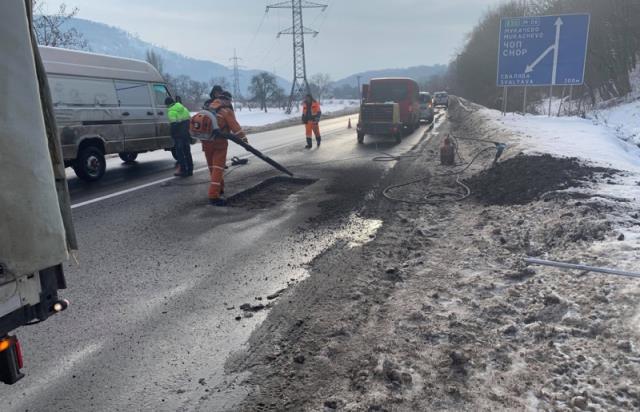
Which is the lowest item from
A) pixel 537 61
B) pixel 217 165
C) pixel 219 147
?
pixel 217 165

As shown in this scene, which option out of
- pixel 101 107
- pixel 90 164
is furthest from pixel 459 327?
pixel 101 107

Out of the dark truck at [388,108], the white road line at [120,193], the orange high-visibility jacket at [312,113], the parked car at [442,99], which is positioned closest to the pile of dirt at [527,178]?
the white road line at [120,193]

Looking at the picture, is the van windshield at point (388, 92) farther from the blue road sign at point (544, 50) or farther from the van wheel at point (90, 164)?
the van wheel at point (90, 164)

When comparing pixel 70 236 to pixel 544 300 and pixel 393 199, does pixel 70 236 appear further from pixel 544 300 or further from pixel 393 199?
pixel 393 199

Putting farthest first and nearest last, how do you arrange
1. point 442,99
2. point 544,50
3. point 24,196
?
point 442,99
point 544,50
point 24,196

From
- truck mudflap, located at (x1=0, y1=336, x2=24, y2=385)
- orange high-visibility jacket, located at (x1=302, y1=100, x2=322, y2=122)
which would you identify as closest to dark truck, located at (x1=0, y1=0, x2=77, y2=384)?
truck mudflap, located at (x1=0, y1=336, x2=24, y2=385)

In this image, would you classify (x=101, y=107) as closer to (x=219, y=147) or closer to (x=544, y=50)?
(x=219, y=147)

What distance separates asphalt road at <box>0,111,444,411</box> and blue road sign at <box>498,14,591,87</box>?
12685 millimetres

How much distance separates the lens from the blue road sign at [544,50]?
Answer: 1714 cm

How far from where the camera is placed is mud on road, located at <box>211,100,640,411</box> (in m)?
2.63

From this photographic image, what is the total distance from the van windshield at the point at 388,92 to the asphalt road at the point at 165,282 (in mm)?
10148

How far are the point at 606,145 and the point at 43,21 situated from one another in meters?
22.0

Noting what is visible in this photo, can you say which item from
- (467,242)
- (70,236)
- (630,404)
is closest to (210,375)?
(70,236)

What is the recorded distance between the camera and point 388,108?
1623 cm
